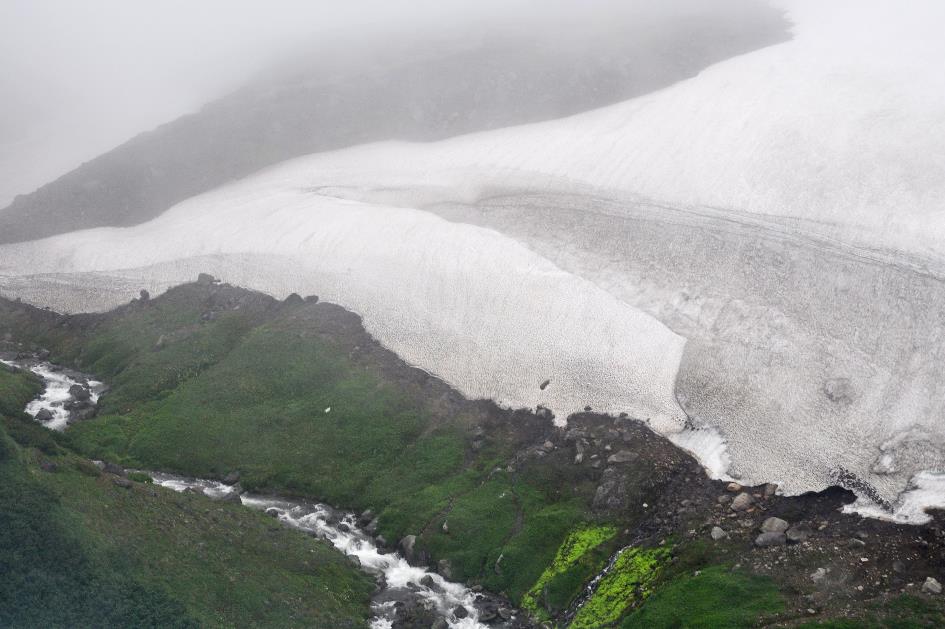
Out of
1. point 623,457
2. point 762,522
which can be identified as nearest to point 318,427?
point 623,457

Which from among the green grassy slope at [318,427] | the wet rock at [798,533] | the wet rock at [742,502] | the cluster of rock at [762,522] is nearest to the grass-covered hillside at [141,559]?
the green grassy slope at [318,427]

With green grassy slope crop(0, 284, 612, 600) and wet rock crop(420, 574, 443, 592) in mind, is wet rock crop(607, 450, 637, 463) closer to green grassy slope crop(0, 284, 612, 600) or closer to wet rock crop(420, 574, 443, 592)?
green grassy slope crop(0, 284, 612, 600)

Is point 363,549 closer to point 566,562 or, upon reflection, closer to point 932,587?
point 566,562

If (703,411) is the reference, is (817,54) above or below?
above

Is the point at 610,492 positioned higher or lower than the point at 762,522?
higher

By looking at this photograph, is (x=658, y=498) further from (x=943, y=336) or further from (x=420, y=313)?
(x=420, y=313)

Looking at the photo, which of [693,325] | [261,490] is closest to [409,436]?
[261,490]

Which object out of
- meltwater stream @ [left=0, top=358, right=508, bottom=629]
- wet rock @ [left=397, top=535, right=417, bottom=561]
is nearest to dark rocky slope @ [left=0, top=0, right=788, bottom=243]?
meltwater stream @ [left=0, top=358, right=508, bottom=629]
